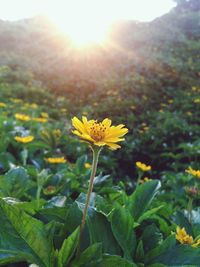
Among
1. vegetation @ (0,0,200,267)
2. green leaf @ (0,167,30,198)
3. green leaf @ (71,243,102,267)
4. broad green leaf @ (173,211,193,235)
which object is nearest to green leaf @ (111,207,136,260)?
vegetation @ (0,0,200,267)

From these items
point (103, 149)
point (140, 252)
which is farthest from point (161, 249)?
point (103, 149)

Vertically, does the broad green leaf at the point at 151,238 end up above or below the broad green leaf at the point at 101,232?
below

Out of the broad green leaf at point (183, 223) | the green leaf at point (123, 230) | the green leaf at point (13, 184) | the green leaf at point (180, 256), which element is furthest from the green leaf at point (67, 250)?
the green leaf at point (13, 184)

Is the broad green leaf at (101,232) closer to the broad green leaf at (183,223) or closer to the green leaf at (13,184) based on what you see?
the broad green leaf at (183,223)

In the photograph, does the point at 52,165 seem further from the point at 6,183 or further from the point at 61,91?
the point at 61,91

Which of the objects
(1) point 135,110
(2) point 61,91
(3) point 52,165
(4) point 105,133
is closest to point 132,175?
(3) point 52,165

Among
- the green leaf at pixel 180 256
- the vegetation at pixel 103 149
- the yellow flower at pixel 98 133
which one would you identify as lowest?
the vegetation at pixel 103 149

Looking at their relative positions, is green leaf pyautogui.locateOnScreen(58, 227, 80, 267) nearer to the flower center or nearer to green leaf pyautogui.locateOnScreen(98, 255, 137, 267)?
green leaf pyautogui.locateOnScreen(98, 255, 137, 267)
